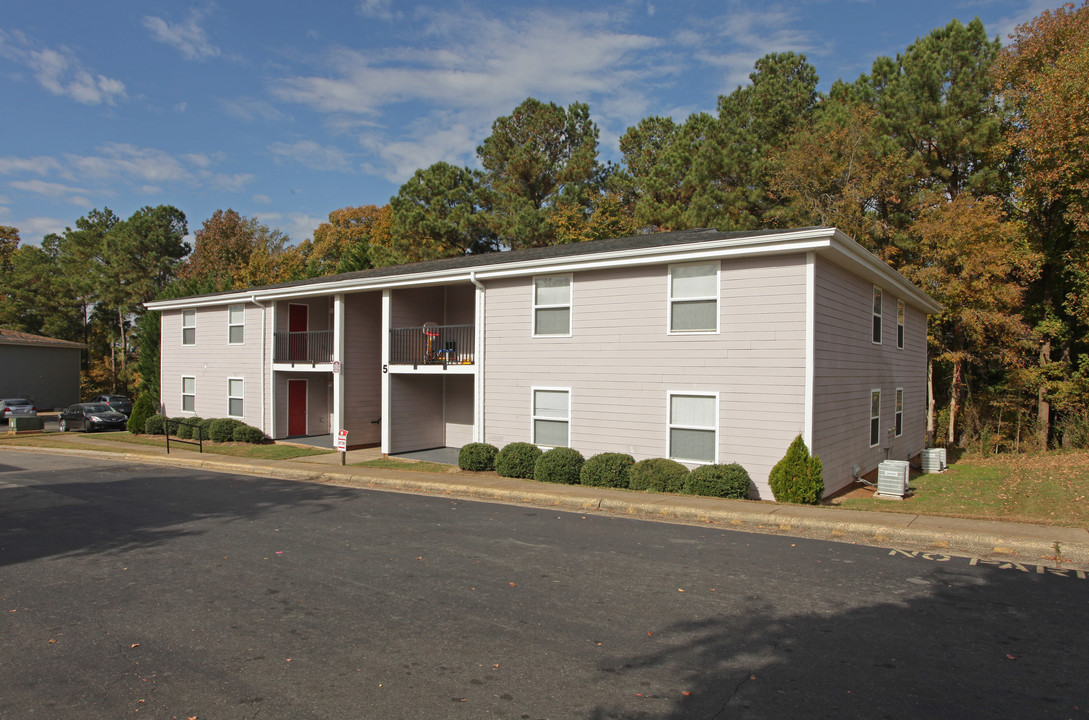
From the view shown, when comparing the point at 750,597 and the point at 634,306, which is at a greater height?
the point at 634,306

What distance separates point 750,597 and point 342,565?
181 inches

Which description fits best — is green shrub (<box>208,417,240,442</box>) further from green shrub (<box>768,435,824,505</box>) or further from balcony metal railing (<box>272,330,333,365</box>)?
green shrub (<box>768,435,824,505</box>)

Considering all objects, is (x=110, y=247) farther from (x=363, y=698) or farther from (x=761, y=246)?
(x=363, y=698)

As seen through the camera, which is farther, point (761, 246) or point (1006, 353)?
point (1006, 353)

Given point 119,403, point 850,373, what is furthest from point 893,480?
point 119,403

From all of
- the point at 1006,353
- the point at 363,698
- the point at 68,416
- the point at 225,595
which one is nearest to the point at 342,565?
the point at 225,595

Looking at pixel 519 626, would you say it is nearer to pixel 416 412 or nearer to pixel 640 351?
pixel 640 351

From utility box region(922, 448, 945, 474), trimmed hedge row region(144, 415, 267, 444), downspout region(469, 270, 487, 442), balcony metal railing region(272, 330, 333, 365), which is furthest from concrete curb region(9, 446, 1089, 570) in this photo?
utility box region(922, 448, 945, 474)

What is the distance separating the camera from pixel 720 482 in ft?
39.8

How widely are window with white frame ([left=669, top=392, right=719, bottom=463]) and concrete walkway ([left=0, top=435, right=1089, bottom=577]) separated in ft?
4.68

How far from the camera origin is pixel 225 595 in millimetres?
6652

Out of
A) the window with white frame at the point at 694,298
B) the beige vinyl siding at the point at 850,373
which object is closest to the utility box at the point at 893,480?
the beige vinyl siding at the point at 850,373

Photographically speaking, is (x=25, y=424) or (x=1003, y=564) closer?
(x=1003, y=564)

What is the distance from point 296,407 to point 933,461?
815 inches
